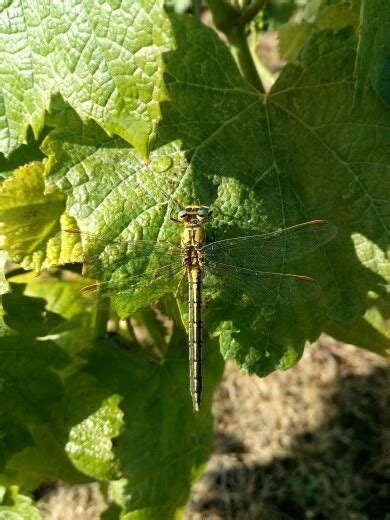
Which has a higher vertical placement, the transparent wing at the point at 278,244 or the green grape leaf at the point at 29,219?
the green grape leaf at the point at 29,219

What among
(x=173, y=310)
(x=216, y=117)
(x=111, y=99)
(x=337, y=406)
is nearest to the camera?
(x=111, y=99)

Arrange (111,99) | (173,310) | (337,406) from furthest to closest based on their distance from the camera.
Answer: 1. (337,406)
2. (173,310)
3. (111,99)

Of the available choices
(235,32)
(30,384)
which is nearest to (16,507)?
(30,384)

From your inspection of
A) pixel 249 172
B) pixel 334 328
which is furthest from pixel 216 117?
pixel 334 328

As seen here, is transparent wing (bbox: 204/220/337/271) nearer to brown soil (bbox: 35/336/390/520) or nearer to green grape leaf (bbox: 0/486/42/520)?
A: green grape leaf (bbox: 0/486/42/520)

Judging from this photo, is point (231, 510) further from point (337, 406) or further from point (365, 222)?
point (365, 222)

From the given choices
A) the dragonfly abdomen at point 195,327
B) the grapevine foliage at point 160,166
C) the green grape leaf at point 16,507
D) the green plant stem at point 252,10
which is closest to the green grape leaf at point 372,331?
the grapevine foliage at point 160,166

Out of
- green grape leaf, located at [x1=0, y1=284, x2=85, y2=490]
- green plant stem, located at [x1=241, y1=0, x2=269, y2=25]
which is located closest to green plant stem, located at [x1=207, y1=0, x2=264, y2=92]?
green plant stem, located at [x1=241, y1=0, x2=269, y2=25]

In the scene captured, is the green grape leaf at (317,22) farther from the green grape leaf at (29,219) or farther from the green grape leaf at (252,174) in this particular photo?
the green grape leaf at (29,219)
